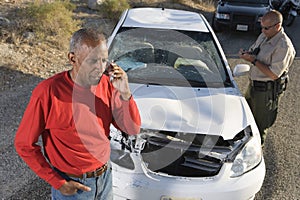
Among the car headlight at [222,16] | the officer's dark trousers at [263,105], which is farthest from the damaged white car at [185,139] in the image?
the car headlight at [222,16]

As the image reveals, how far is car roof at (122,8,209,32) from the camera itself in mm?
4672

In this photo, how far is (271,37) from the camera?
436cm

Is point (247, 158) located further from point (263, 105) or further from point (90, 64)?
point (90, 64)

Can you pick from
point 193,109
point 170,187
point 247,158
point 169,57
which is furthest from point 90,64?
point 169,57

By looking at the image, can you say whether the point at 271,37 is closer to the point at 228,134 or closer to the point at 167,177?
the point at 228,134

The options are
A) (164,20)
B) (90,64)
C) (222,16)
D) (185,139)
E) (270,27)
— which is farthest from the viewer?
(222,16)

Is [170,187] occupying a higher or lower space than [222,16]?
higher

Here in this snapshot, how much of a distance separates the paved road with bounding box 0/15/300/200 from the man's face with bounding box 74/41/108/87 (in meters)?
1.88

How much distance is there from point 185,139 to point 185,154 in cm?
13

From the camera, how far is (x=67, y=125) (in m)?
2.12

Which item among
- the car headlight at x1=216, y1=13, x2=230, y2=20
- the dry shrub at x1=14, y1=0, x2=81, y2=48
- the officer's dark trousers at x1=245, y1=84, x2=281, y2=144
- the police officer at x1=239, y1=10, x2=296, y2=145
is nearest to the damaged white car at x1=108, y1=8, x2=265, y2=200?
the police officer at x1=239, y1=10, x2=296, y2=145

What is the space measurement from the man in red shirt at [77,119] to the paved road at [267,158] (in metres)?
1.53

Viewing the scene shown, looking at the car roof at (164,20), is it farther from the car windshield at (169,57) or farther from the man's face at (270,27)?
the man's face at (270,27)

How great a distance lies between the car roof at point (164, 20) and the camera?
15.3 ft
